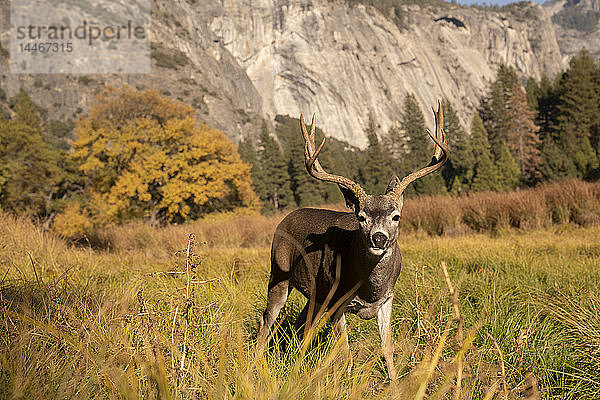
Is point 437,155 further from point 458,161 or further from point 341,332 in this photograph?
point 458,161

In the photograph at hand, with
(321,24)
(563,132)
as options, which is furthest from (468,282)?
(321,24)

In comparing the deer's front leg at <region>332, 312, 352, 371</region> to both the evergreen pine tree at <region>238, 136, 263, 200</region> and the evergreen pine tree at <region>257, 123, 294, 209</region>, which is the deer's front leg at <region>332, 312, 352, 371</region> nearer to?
the evergreen pine tree at <region>238, 136, 263, 200</region>

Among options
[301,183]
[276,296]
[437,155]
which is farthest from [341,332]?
[301,183]

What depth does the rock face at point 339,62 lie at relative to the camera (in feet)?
373

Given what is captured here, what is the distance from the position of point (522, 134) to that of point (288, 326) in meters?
47.9

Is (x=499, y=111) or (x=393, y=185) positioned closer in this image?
(x=393, y=185)

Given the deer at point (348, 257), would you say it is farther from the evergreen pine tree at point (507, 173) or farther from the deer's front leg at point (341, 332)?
the evergreen pine tree at point (507, 173)

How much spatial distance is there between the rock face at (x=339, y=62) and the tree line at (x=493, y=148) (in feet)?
182

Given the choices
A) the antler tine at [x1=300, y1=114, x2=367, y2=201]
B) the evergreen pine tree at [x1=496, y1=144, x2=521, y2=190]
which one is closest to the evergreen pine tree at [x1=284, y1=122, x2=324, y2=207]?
the evergreen pine tree at [x1=496, y1=144, x2=521, y2=190]

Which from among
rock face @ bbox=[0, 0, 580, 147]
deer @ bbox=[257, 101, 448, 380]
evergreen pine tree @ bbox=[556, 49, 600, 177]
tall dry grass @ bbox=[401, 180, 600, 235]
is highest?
rock face @ bbox=[0, 0, 580, 147]

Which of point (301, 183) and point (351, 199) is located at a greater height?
point (351, 199)

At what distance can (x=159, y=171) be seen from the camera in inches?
972

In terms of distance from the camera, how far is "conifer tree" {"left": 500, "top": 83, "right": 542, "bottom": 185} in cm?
4466

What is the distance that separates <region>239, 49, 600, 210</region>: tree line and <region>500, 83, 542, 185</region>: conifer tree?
0.06 feet
